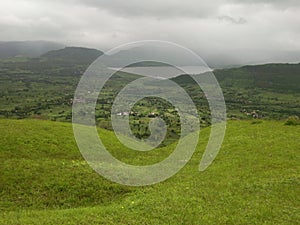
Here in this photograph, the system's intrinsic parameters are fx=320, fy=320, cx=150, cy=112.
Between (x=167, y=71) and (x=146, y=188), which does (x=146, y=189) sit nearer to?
(x=146, y=188)

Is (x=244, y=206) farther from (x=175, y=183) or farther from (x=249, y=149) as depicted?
(x=249, y=149)

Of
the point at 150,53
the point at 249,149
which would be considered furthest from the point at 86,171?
the point at 249,149

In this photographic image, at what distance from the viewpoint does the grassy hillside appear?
20375 mm

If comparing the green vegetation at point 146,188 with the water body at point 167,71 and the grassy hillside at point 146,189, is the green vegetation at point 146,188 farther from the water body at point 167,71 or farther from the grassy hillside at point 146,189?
the water body at point 167,71

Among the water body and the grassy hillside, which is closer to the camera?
the grassy hillside

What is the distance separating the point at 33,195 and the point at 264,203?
1665 cm

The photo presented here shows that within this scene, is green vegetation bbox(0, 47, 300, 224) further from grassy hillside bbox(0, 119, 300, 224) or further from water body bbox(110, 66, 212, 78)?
water body bbox(110, 66, 212, 78)

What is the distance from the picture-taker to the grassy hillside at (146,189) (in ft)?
66.8

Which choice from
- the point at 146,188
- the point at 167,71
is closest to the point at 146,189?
the point at 146,188

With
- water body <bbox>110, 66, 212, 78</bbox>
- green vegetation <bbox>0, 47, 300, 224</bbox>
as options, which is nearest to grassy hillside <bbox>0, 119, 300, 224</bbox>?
green vegetation <bbox>0, 47, 300, 224</bbox>

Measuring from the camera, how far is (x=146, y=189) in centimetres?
2580

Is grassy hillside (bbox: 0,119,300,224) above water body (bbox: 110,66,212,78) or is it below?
below

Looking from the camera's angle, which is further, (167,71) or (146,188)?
(167,71)

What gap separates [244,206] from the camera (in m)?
22.1
